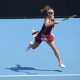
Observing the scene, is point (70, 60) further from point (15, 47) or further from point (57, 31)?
point (57, 31)

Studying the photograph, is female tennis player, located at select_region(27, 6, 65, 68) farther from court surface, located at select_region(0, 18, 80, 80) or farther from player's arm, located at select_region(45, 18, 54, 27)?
court surface, located at select_region(0, 18, 80, 80)

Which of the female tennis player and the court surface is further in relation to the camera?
the female tennis player

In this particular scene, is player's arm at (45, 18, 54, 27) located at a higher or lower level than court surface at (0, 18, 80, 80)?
higher

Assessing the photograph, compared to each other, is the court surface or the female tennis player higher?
the female tennis player

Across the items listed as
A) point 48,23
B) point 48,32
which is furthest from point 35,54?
point 48,23

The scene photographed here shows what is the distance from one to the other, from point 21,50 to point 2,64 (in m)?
0.99

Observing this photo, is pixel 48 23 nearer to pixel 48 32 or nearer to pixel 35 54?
pixel 48 32

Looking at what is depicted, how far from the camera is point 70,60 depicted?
6.93m

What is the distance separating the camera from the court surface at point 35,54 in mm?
5969

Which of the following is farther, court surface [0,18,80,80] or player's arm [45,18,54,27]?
player's arm [45,18,54,27]

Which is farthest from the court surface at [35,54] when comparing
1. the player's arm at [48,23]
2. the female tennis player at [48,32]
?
the player's arm at [48,23]

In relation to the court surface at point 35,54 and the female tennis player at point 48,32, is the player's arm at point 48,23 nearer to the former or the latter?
the female tennis player at point 48,32

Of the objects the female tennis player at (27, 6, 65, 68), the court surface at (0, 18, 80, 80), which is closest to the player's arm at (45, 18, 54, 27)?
the female tennis player at (27, 6, 65, 68)

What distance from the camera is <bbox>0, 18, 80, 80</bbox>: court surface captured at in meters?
5.97
